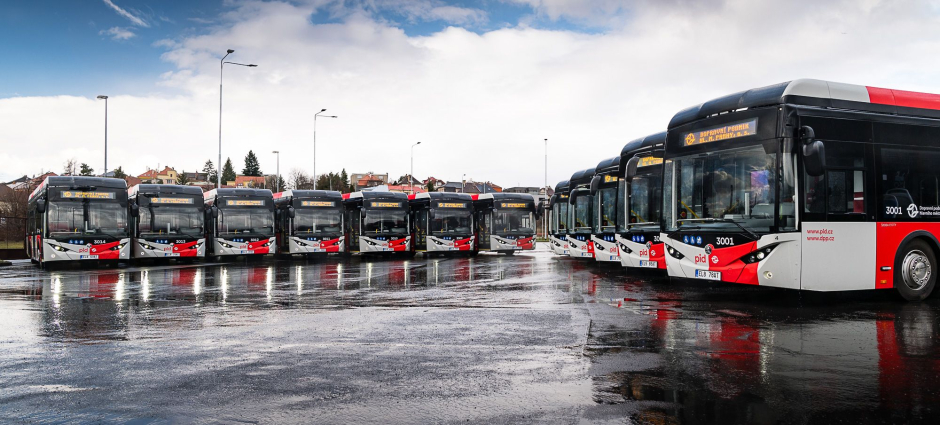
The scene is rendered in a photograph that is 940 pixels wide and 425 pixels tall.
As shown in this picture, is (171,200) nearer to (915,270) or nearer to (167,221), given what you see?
(167,221)

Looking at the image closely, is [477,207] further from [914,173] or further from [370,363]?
[370,363]

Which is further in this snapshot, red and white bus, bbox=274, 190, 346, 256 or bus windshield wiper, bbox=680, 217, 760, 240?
red and white bus, bbox=274, 190, 346, 256

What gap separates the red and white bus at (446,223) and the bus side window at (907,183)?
74.5ft

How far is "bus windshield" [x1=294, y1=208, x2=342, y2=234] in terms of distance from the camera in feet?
104

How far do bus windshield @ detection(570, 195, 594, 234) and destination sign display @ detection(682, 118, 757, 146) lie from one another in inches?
448

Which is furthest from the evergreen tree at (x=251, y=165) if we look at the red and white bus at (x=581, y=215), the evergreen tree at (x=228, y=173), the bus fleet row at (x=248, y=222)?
the red and white bus at (x=581, y=215)

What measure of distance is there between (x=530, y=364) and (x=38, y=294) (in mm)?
12563

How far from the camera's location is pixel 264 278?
63.4 ft

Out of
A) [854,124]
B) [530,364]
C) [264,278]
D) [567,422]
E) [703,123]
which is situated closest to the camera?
[567,422]

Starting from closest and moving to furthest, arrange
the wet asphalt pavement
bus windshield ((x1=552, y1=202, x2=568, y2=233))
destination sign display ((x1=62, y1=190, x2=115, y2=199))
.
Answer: the wet asphalt pavement < destination sign display ((x1=62, y1=190, x2=115, y2=199)) < bus windshield ((x1=552, y1=202, x2=568, y2=233))

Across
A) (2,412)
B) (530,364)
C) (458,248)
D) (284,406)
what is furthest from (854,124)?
(458,248)

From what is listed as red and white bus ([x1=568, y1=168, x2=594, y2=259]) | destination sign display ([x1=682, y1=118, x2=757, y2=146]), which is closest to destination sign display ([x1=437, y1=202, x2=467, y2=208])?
red and white bus ([x1=568, y1=168, x2=594, y2=259])

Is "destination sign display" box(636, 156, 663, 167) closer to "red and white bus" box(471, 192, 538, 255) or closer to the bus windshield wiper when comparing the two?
the bus windshield wiper

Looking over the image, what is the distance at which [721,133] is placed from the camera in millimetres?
12125
